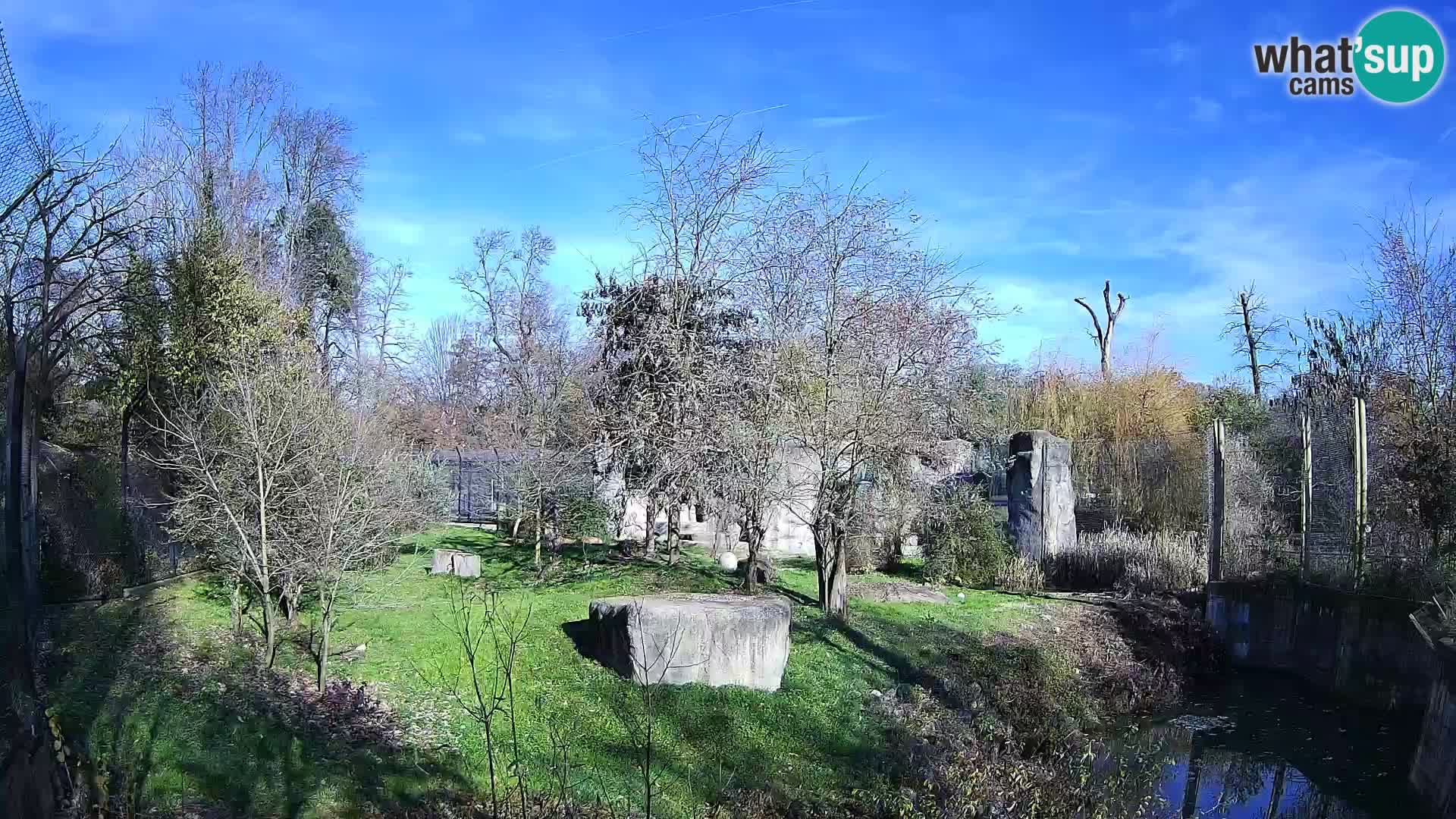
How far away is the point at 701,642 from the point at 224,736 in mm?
4003

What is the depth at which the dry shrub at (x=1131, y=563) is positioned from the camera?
15.1 metres

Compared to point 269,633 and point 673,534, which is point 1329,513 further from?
point 269,633

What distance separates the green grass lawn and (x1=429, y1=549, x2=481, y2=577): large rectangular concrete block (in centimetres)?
156

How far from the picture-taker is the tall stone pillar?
16.6 metres

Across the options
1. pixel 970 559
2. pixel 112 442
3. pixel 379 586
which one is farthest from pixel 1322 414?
pixel 112 442

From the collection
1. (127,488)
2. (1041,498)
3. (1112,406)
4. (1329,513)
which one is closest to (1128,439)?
(1112,406)

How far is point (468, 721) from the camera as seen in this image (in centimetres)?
808

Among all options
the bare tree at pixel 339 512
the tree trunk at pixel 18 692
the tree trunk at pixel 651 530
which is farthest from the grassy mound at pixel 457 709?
the tree trunk at pixel 651 530

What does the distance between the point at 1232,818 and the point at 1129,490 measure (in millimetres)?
11027

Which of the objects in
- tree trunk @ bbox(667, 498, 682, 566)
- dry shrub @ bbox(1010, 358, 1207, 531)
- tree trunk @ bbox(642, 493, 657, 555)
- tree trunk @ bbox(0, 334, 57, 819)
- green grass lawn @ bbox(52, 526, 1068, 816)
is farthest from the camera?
dry shrub @ bbox(1010, 358, 1207, 531)

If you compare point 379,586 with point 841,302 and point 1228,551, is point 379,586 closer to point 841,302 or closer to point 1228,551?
point 841,302

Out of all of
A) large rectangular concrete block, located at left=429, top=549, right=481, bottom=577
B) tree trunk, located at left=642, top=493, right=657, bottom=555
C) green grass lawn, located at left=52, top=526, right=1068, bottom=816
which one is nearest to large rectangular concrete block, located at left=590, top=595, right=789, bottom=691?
green grass lawn, located at left=52, top=526, right=1068, bottom=816

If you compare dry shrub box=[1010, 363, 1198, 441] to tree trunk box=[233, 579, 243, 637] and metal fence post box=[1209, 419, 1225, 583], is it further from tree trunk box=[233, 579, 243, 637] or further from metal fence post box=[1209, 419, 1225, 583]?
tree trunk box=[233, 579, 243, 637]

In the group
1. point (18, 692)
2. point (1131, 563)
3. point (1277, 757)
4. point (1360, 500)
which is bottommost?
point (1277, 757)
